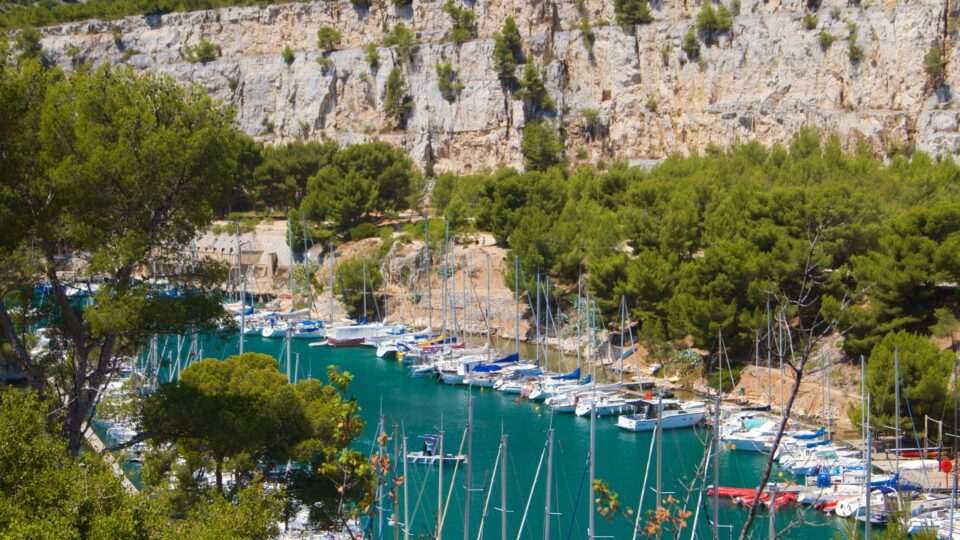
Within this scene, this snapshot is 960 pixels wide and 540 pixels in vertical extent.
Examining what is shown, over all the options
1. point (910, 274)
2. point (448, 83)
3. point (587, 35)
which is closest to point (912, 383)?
point (910, 274)

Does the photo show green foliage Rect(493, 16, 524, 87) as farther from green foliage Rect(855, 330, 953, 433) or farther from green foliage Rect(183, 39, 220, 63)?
green foliage Rect(855, 330, 953, 433)

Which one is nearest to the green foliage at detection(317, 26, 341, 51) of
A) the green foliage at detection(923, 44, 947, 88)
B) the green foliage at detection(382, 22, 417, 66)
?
the green foliage at detection(382, 22, 417, 66)

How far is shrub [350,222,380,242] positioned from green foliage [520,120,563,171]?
10.5m

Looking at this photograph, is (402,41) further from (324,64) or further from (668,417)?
A: (668,417)

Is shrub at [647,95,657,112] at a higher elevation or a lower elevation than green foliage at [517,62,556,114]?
lower

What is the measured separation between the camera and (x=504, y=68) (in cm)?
6375

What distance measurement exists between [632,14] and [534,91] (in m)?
7.17

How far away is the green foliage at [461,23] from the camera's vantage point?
2630 inches

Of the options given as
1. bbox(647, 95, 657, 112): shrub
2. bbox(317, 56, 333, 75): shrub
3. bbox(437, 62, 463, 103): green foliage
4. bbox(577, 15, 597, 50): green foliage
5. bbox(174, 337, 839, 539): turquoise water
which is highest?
bbox(577, 15, 597, 50): green foliage

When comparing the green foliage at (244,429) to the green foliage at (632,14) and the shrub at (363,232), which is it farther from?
the green foliage at (632,14)

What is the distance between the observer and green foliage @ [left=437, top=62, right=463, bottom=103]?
6594cm

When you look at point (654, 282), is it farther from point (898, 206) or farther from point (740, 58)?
point (740, 58)

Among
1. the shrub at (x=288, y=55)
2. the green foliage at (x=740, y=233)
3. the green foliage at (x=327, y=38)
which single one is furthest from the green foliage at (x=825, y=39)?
the shrub at (x=288, y=55)

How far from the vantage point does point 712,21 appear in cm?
5925
